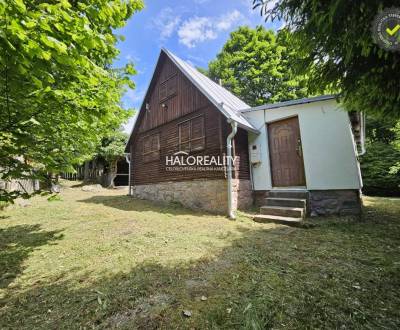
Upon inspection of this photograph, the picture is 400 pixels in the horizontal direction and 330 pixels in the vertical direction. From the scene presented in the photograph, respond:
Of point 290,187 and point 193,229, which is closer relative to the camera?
point 193,229

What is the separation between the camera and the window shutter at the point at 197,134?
25.5ft

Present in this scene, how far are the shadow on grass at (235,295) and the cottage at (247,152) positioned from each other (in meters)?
2.64

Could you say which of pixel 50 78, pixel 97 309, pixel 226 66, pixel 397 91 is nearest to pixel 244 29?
pixel 226 66

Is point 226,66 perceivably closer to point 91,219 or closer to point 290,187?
point 290,187

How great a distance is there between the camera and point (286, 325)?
1874 mm

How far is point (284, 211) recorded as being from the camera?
5.75m

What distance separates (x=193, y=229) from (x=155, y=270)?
2.13m

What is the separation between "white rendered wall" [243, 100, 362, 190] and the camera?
5840mm

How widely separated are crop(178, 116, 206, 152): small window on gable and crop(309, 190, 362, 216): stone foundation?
4.09 m

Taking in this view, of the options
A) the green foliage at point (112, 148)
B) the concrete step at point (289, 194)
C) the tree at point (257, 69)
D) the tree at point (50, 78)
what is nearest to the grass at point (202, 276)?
the concrete step at point (289, 194)

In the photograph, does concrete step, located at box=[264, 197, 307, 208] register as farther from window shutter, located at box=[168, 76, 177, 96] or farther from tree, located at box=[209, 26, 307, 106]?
tree, located at box=[209, 26, 307, 106]

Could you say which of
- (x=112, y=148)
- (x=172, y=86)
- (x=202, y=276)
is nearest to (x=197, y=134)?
(x=172, y=86)

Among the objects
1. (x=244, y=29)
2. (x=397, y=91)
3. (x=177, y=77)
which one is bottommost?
(x=397, y=91)

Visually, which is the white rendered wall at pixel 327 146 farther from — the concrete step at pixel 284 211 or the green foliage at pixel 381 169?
the green foliage at pixel 381 169
